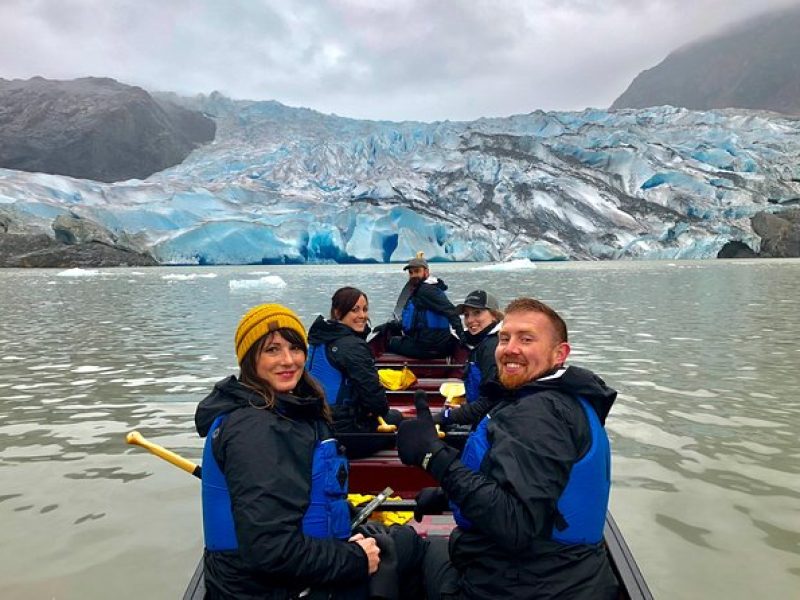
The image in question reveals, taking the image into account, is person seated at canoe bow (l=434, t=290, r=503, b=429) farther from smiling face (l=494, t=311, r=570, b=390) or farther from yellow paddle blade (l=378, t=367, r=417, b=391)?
smiling face (l=494, t=311, r=570, b=390)

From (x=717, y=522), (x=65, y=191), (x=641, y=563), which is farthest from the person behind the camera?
(x=65, y=191)

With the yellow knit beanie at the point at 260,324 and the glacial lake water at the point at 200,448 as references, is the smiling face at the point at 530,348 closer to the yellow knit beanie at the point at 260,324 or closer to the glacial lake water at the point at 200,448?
the yellow knit beanie at the point at 260,324

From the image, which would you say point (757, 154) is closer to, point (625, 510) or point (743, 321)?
point (743, 321)

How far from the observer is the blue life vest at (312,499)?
2012 mm

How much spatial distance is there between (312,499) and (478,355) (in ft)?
8.84

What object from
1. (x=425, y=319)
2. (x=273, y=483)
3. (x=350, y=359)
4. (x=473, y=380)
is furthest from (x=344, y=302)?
(x=425, y=319)

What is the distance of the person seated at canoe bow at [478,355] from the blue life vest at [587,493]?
2.15m

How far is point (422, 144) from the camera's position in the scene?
227 ft

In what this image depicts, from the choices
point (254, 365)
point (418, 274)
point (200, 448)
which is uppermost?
point (418, 274)

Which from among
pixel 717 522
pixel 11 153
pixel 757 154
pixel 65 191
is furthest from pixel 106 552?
pixel 11 153

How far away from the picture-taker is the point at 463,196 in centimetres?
5981

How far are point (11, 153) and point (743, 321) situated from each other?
11131cm

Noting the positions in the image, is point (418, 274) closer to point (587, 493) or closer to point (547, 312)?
point (547, 312)

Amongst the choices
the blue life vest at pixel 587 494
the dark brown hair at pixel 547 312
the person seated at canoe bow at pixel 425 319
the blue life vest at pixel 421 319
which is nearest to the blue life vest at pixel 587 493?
the blue life vest at pixel 587 494
